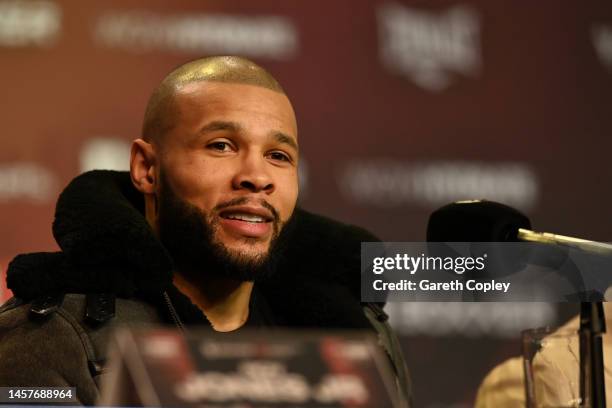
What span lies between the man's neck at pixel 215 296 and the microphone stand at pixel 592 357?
58 cm

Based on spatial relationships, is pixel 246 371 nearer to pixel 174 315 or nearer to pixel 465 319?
pixel 174 315

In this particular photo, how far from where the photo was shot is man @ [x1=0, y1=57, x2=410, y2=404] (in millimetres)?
1070

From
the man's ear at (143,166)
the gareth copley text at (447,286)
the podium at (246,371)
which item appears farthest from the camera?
the gareth copley text at (447,286)

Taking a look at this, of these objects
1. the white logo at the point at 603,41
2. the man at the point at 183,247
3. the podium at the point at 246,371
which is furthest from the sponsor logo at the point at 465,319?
the podium at the point at 246,371

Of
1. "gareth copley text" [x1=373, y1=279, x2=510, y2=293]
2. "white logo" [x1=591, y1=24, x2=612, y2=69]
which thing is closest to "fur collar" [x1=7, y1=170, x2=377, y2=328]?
"gareth copley text" [x1=373, y1=279, x2=510, y2=293]

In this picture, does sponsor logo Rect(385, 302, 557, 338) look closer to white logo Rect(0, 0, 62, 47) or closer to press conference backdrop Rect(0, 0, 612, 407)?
press conference backdrop Rect(0, 0, 612, 407)

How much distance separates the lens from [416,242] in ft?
6.32

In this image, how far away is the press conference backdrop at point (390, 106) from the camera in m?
1.78

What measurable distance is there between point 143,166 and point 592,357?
719 millimetres

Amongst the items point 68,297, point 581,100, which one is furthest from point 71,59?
point 581,100

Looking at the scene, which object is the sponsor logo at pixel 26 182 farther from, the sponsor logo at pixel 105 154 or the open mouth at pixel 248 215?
the open mouth at pixel 248 215

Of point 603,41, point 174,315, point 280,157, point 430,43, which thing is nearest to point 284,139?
point 280,157

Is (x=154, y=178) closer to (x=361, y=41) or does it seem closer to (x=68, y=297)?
(x=68, y=297)

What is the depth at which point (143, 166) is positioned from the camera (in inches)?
50.3
